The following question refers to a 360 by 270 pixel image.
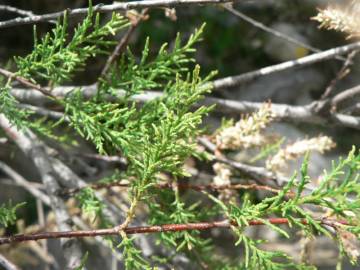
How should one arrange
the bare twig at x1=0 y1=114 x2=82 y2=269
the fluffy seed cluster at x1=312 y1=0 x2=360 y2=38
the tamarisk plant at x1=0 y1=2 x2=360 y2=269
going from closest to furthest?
the tamarisk plant at x1=0 y1=2 x2=360 y2=269 < the fluffy seed cluster at x1=312 y1=0 x2=360 y2=38 < the bare twig at x1=0 y1=114 x2=82 y2=269

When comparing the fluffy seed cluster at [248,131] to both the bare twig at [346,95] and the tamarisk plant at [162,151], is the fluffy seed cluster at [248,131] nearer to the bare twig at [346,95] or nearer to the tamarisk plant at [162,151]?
the tamarisk plant at [162,151]

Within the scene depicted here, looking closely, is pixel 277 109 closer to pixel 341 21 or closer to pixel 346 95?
pixel 346 95

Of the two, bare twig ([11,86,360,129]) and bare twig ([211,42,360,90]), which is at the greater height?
bare twig ([211,42,360,90])

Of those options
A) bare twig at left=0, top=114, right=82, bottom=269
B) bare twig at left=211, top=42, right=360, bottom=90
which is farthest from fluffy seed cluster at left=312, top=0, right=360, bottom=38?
bare twig at left=0, top=114, right=82, bottom=269

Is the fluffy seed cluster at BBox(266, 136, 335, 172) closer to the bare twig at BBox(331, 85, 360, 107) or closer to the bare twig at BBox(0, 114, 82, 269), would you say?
the bare twig at BBox(331, 85, 360, 107)

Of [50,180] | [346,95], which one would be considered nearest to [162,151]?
[50,180]

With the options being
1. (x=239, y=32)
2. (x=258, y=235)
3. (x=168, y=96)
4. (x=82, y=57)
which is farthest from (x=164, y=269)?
(x=239, y=32)

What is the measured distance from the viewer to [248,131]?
1312mm

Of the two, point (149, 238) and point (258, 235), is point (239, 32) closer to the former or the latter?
point (258, 235)

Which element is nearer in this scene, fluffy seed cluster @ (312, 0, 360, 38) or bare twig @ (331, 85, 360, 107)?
fluffy seed cluster @ (312, 0, 360, 38)

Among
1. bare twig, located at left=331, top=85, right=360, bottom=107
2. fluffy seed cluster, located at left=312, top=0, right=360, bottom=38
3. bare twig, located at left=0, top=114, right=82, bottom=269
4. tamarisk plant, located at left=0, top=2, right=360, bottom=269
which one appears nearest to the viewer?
tamarisk plant, located at left=0, top=2, right=360, bottom=269

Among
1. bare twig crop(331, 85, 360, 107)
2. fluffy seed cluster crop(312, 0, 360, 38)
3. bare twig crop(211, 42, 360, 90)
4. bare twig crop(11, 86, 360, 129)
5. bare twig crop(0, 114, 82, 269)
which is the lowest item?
bare twig crop(0, 114, 82, 269)

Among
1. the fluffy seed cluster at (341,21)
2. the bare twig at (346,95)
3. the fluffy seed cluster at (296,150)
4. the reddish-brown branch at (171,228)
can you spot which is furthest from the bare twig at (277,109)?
the reddish-brown branch at (171,228)

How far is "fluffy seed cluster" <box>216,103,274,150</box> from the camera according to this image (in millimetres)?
1293
